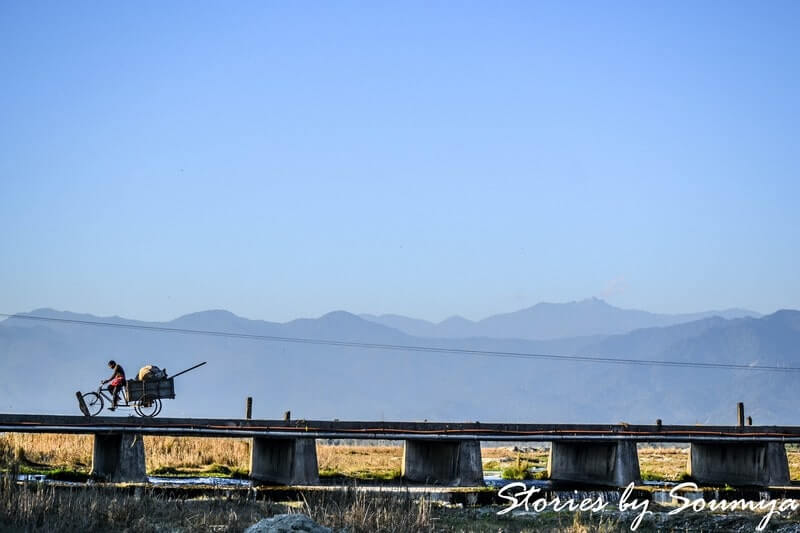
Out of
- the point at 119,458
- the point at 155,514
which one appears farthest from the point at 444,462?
the point at 155,514

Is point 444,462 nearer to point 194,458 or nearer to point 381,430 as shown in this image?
point 381,430

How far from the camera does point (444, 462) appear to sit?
143ft

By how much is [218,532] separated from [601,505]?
14.6m

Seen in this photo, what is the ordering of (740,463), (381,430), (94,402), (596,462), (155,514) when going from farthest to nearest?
(740,463), (596,462), (94,402), (381,430), (155,514)

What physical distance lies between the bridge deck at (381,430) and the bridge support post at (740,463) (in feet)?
2.18

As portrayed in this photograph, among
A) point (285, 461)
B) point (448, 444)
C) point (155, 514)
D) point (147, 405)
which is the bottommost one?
point (155, 514)

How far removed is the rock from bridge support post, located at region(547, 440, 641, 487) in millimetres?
21395

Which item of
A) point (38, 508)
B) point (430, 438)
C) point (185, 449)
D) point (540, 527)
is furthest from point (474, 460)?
point (38, 508)

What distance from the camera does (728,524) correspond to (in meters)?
31.6

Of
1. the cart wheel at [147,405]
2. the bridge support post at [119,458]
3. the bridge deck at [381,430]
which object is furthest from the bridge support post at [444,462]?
the bridge support post at [119,458]

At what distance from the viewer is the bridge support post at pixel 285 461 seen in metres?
41.2

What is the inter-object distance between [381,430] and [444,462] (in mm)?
2820

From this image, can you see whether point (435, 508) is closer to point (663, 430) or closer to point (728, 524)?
point (728, 524)

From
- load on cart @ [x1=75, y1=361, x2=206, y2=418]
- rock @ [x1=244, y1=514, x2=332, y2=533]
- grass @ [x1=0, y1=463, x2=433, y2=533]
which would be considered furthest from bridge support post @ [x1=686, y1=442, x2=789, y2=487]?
rock @ [x1=244, y1=514, x2=332, y2=533]
